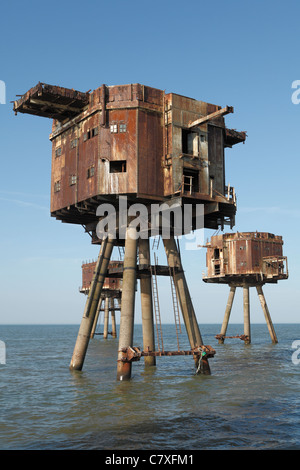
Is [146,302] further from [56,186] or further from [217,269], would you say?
[217,269]

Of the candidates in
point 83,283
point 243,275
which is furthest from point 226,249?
point 83,283

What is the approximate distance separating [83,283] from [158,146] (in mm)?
41766

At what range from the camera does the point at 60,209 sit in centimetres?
2736

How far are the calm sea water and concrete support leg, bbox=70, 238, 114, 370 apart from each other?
1106mm

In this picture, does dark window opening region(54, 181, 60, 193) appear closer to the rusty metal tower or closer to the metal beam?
the rusty metal tower

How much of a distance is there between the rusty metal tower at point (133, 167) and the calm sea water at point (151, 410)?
179 cm

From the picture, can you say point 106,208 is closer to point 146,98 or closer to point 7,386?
point 146,98

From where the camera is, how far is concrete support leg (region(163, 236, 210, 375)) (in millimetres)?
25373

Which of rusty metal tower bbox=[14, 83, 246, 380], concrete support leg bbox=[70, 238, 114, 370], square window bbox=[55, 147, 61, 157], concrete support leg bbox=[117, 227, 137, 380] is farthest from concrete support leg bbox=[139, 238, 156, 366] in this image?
square window bbox=[55, 147, 61, 157]

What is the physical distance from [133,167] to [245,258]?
26.1 m

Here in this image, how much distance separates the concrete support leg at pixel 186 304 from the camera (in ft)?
83.2

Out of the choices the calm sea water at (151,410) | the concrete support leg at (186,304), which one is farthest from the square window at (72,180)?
the calm sea water at (151,410)

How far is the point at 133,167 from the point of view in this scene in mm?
23609

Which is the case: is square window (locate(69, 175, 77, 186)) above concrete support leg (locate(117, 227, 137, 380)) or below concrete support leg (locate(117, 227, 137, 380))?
above
